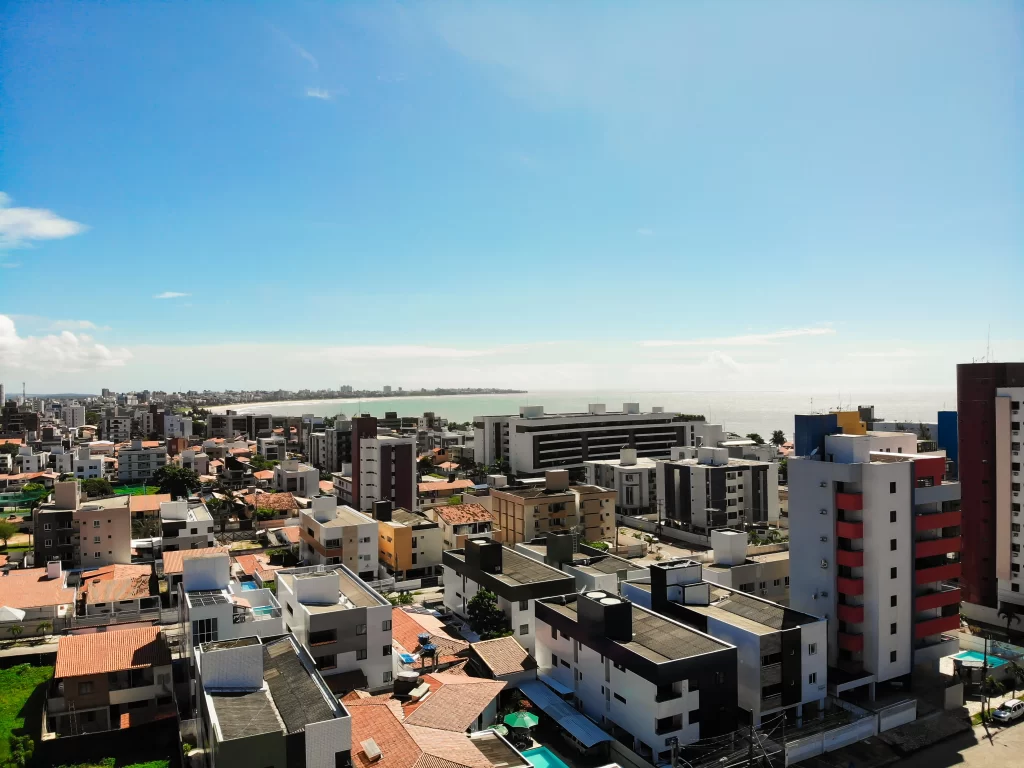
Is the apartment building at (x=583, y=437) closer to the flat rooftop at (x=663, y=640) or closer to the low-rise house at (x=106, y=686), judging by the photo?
the flat rooftop at (x=663, y=640)

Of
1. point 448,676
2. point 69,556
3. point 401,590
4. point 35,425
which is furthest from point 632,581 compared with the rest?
point 35,425

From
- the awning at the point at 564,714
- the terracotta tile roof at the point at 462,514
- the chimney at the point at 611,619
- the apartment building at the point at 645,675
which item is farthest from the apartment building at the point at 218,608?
the terracotta tile roof at the point at 462,514

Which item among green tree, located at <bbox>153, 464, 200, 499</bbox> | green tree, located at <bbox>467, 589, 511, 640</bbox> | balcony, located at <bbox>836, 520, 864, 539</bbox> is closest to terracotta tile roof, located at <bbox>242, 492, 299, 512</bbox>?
green tree, located at <bbox>153, 464, 200, 499</bbox>

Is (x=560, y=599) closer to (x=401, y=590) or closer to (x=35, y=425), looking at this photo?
(x=401, y=590)

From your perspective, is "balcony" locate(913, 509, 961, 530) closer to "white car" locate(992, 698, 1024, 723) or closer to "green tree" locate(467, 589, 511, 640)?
"white car" locate(992, 698, 1024, 723)

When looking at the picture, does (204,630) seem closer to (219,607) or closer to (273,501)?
(219,607)
